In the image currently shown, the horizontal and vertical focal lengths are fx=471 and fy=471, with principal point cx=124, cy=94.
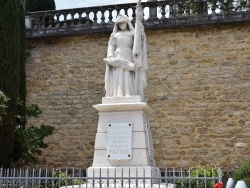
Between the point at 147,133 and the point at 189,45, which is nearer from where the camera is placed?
the point at 147,133

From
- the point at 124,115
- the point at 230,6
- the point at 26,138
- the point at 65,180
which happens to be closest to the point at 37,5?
the point at 26,138

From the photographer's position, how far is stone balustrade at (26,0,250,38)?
13.3 m

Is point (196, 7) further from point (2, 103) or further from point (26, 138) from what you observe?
point (2, 103)

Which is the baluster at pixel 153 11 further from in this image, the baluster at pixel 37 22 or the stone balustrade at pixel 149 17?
the baluster at pixel 37 22

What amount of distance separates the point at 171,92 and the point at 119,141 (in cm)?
561

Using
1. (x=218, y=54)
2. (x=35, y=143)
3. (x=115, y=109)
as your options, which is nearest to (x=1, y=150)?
(x=35, y=143)

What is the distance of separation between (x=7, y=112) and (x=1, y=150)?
92cm

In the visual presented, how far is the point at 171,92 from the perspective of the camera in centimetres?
1343

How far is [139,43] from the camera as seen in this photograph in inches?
335

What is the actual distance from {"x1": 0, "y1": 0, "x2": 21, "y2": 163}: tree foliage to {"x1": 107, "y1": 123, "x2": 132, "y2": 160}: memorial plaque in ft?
13.3

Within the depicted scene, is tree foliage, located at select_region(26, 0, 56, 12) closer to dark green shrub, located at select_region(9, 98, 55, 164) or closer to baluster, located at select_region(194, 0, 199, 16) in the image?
dark green shrub, located at select_region(9, 98, 55, 164)

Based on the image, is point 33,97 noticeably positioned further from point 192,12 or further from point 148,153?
point 148,153

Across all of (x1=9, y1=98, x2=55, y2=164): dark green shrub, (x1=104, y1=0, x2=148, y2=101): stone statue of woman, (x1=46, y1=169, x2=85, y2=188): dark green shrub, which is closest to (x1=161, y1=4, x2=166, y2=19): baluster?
(x1=9, y1=98, x2=55, y2=164): dark green shrub

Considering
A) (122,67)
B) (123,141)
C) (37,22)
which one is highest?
(37,22)
